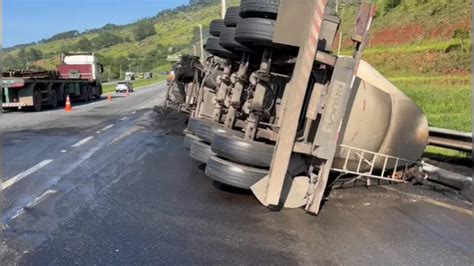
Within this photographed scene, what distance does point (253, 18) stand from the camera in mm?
5922

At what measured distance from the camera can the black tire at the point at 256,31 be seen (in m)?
5.80

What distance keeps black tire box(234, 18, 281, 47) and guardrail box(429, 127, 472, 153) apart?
11.7 feet

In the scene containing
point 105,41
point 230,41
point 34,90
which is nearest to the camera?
point 230,41

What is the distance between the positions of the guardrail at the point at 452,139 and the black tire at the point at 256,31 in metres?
3.58

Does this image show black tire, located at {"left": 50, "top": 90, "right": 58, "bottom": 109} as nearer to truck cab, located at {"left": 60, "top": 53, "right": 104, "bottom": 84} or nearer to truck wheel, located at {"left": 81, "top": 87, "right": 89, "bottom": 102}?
truck wheel, located at {"left": 81, "top": 87, "right": 89, "bottom": 102}

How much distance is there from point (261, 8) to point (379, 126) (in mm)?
2094

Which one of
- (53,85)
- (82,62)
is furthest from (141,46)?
(53,85)

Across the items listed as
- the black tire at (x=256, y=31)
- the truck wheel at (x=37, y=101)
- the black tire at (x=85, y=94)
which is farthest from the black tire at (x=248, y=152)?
the black tire at (x=85, y=94)

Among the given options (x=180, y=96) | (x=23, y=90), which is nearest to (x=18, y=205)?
(x=180, y=96)

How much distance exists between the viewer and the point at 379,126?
645cm

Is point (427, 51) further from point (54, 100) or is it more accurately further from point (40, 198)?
point (40, 198)

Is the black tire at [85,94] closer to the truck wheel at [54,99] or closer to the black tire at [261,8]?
the truck wheel at [54,99]

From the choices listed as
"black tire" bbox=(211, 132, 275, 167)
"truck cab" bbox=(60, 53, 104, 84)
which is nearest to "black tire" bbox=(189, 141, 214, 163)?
"black tire" bbox=(211, 132, 275, 167)

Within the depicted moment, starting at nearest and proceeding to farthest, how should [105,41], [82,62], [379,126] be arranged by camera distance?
[379,126]
[82,62]
[105,41]
